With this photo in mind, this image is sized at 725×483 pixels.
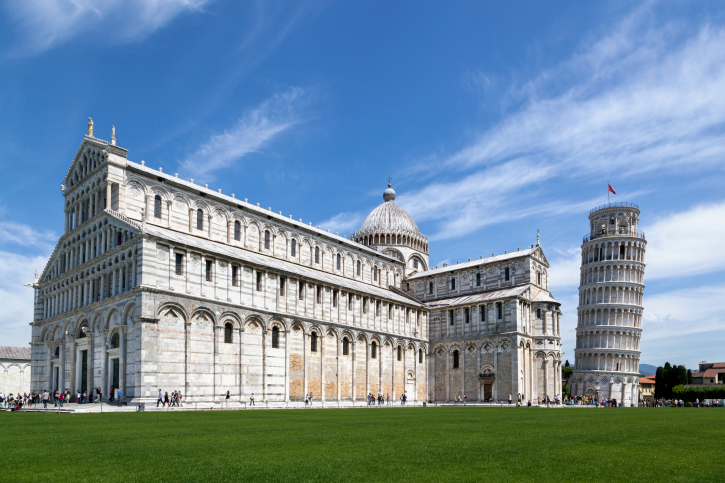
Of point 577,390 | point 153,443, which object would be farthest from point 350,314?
point 577,390

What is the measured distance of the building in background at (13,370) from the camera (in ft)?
236

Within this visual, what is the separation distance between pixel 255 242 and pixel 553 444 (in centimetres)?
4379

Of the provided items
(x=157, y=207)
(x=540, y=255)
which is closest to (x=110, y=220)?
(x=157, y=207)

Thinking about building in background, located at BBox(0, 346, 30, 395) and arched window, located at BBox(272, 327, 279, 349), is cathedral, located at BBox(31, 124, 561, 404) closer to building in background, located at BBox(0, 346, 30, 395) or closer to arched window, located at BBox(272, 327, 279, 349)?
arched window, located at BBox(272, 327, 279, 349)

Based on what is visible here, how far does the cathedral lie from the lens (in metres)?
41.2

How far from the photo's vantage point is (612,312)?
90750 mm

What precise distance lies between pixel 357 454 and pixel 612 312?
8680 centimetres

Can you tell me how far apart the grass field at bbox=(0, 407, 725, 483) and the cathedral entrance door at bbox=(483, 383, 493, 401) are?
4293cm

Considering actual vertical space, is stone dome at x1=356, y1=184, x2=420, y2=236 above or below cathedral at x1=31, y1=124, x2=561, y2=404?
above

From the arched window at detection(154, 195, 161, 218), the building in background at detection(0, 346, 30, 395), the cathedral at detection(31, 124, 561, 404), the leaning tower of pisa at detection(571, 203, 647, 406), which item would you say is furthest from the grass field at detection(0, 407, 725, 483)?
the leaning tower of pisa at detection(571, 203, 647, 406)

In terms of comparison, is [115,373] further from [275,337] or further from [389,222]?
[389,222]

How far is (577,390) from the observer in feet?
299

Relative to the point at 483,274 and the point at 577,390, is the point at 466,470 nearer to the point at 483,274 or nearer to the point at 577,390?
the point at 483,274

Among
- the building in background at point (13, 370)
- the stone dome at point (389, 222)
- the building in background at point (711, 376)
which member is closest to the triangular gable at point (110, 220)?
the building in background at point (13, 370)
